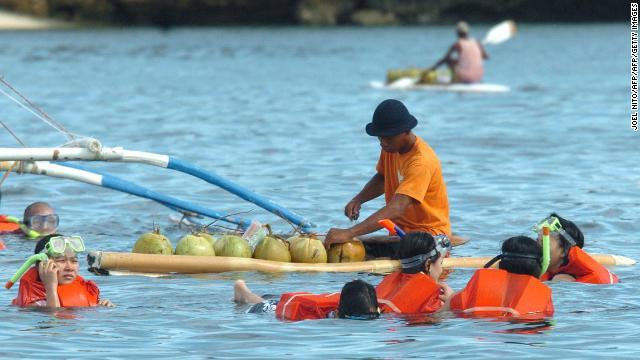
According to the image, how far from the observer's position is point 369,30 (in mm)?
80562

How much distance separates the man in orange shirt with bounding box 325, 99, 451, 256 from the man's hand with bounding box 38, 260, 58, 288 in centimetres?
285

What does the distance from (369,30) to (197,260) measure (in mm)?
68704

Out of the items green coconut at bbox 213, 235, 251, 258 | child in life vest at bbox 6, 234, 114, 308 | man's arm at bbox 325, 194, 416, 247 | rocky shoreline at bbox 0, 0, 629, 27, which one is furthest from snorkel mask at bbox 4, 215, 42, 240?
rocky shoreline at bbox 0, 0, 629, 27

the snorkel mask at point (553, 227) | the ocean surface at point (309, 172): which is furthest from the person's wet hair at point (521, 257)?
the snorkel mask at point (553, 227)

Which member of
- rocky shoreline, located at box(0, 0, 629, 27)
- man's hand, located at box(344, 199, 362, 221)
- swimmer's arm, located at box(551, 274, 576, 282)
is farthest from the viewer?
rocky shoreline, located at box(0, 0, 629, 27)

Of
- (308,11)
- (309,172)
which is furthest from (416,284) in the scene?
(308,11)

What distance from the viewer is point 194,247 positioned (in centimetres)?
1278

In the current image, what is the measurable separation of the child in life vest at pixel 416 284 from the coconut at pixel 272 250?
86.4 inches

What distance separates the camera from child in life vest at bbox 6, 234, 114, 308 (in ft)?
34.8

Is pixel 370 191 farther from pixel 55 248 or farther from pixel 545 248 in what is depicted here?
pixel 55 248

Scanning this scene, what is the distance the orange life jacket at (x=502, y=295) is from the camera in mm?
10438

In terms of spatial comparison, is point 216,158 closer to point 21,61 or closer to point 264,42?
point 21,61

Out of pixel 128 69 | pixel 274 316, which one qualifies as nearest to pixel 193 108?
pixel 128 69

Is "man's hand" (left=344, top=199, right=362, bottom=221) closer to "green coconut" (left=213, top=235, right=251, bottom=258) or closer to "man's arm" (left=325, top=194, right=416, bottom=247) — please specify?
"man's arm" (left=325, top=194, right=416, bottom=247)
